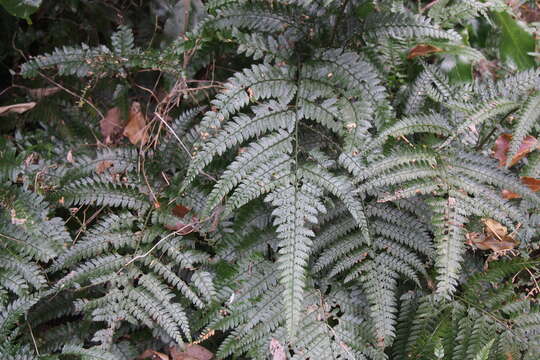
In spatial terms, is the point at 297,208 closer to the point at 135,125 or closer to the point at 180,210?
the point at 180,210

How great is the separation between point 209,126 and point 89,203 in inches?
31.0

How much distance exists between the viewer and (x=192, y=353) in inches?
91.5

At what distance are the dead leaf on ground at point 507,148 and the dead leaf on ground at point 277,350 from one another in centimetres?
138

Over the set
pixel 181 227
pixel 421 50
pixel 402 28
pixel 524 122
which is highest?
pixel 402 28

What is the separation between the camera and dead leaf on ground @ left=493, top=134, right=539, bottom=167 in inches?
90.9

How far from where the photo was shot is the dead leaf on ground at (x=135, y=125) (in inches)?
105

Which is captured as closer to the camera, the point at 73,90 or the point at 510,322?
the point at 510,322

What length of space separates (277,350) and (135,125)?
1518mm

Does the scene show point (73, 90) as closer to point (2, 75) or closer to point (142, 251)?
point (2, 75)

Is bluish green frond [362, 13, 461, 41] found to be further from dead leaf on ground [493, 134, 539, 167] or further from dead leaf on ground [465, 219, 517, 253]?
dead leaf on ground [465, 219, 517, 253]

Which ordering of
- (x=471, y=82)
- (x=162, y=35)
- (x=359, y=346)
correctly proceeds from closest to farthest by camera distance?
(x=359, y=346) → (x=471, y=82) → (x=162, y=35)

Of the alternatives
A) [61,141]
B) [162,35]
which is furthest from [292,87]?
[61,141]

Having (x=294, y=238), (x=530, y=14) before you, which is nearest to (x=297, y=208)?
(x=294, y=238)

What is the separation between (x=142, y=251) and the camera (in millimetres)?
2246
